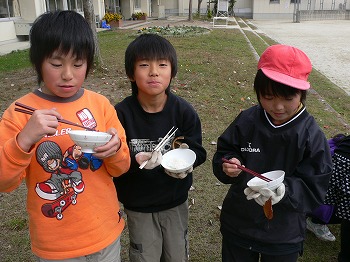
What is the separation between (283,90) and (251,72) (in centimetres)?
737

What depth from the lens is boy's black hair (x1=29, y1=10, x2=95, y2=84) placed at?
1.57 metres

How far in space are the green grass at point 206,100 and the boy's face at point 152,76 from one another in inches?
58.2

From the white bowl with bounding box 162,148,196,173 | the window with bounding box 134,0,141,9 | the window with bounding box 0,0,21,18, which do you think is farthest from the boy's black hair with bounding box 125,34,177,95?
the window with bounding box 134,0,141,9

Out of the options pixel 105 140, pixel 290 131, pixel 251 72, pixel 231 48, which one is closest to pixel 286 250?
pixel 290 131

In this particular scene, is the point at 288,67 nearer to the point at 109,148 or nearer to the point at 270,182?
the point at 270,182

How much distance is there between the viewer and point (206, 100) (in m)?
6.57

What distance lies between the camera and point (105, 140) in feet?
4.86

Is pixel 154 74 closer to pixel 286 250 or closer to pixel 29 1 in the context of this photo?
pixel 286 250

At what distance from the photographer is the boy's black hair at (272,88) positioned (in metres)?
1.78

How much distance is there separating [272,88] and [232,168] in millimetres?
444

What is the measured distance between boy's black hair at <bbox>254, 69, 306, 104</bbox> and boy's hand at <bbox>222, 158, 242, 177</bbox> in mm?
379

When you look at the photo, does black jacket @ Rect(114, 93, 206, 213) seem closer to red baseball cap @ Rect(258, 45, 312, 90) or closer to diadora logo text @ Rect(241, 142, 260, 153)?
diadora logo text @ Rect(241, 142, 260, 153)

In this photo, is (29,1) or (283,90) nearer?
(283,90)

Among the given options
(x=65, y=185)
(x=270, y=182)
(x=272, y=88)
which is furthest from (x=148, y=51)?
(x=270, y=182)
